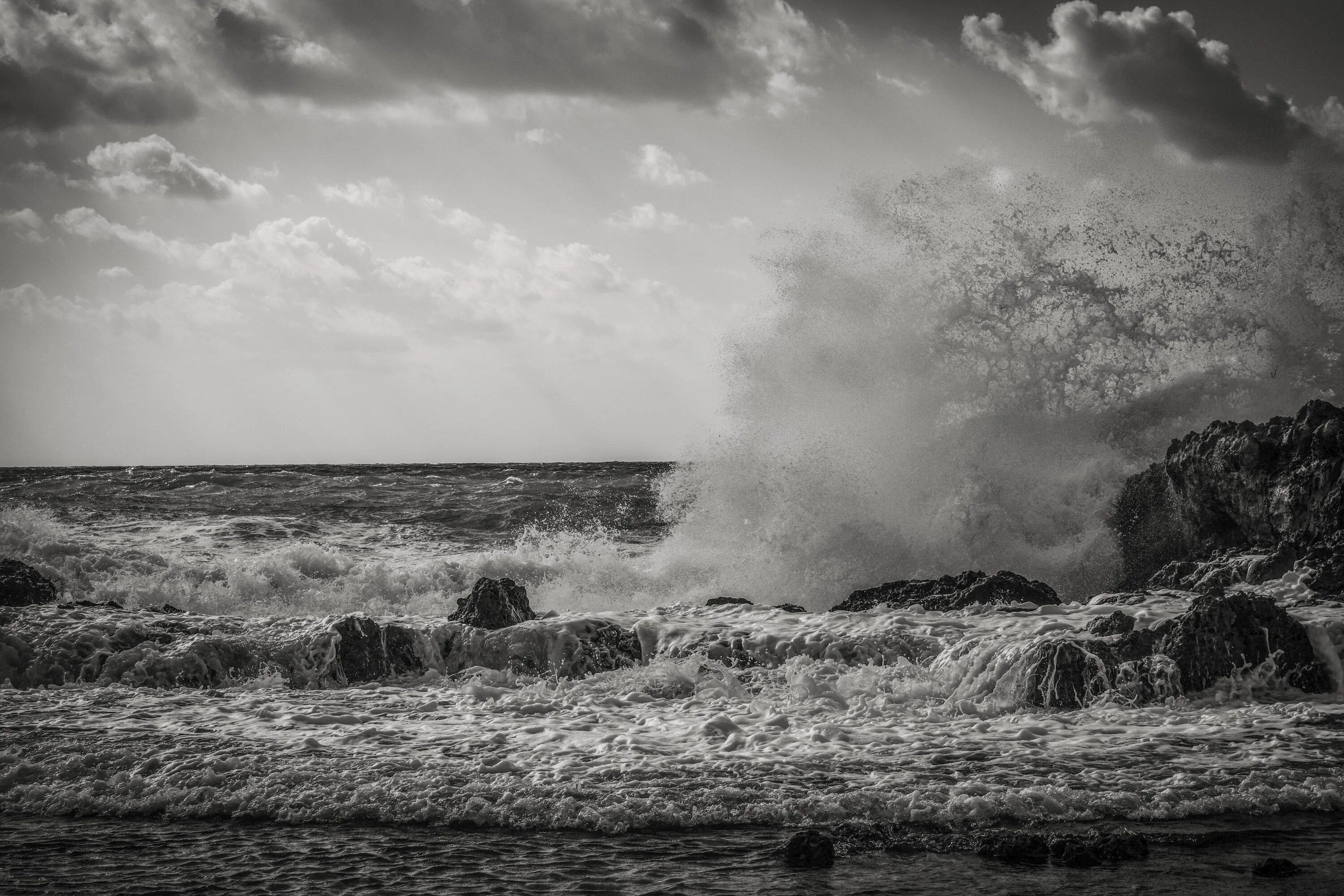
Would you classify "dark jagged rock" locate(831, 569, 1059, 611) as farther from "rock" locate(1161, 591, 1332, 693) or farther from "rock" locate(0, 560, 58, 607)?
"rock" locate(0, 560, 58, 607)

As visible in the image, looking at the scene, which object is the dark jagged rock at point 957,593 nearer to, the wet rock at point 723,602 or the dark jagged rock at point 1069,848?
the wet rock at point 723,602

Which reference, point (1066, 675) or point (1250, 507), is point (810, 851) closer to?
point (1066, 675)

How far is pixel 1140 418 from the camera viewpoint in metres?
12.9

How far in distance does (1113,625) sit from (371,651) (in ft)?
19.2

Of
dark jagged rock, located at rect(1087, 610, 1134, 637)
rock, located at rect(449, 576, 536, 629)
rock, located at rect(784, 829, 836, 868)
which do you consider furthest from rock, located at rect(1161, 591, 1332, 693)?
rock, located at rect(449, 576, 536, 629)

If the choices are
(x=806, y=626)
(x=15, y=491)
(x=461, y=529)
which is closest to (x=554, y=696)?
(x=806, y=626)

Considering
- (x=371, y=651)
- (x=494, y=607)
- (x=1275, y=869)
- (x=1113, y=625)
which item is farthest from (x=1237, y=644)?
(x=371, y=651)

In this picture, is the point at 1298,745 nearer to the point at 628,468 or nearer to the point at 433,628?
the point at 433,628

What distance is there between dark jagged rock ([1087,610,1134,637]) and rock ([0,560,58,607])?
10009 millimetres

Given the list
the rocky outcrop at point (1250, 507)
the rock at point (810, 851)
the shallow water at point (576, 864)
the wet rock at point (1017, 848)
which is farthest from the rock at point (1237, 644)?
the rock at point (810, 851)

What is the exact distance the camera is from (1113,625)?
7.12 metres

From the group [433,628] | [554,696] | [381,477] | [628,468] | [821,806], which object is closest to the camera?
[821,806]

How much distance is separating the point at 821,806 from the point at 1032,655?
2.73m

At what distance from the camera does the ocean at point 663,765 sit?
3.85 metres
